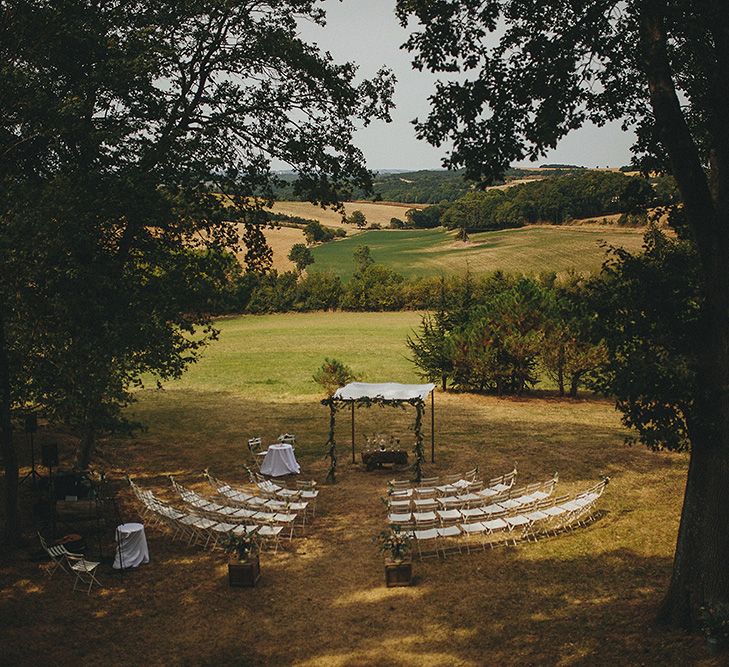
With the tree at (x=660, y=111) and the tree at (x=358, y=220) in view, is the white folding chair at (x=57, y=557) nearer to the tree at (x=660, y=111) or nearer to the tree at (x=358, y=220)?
the tree at (x=660, y=111)

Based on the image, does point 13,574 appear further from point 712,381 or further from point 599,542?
point 712,381

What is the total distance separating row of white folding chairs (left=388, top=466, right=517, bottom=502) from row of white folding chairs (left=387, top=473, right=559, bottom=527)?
31 centimetres

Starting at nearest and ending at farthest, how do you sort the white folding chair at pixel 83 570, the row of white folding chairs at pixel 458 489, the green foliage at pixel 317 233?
the white folding chair at pixel 83 570 < the row of white folding chairs at pixel 458 489 < the green foliage at pixel 317 233

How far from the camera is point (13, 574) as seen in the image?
12.7 meters

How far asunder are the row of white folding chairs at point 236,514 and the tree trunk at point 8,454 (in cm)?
326

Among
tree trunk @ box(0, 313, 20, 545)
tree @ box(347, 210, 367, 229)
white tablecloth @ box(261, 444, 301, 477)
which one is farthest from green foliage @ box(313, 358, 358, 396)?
tree @ box(347, 210, 367, 229)

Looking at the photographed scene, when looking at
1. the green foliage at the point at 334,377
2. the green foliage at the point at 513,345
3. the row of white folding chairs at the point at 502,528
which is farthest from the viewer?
the green foliage at the point at 334,377

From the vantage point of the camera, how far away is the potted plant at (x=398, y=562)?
475 inches

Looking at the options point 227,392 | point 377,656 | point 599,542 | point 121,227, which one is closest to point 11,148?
point 121,227

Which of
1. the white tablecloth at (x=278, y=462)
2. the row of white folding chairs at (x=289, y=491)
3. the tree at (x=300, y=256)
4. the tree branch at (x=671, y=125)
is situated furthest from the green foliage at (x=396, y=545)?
the tree at (x=300, y=256)

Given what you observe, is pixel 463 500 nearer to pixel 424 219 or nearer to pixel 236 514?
pixel 236 514

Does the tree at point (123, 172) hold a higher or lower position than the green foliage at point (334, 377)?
higher

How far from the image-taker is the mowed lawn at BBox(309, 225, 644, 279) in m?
75.4

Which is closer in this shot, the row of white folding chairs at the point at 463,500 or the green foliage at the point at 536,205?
the row of white folding chairs at the point at 463,500
